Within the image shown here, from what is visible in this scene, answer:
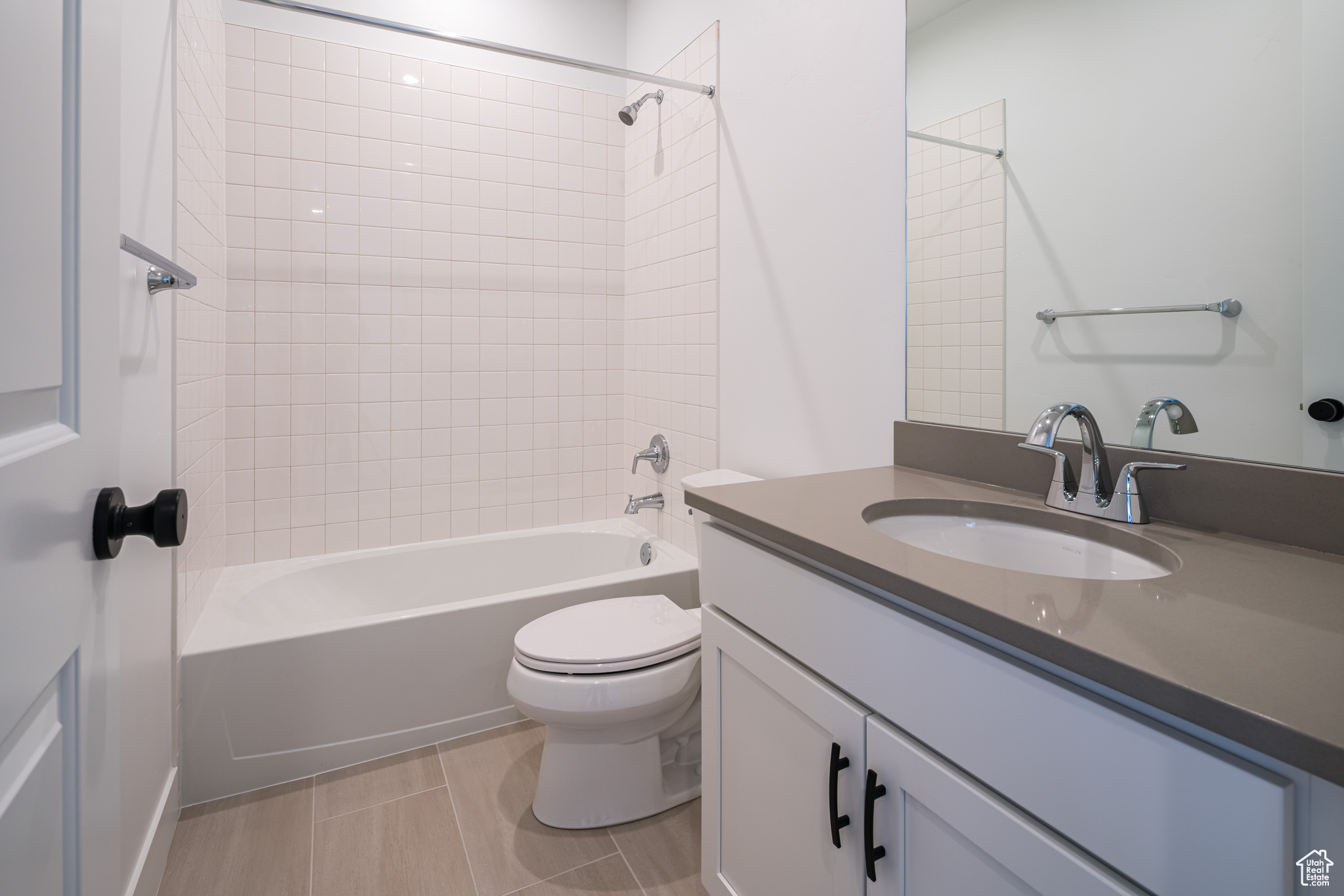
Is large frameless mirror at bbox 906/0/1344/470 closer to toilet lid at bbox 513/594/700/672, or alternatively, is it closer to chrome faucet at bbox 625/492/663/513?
toilet lid at bbox 513/594/700/672

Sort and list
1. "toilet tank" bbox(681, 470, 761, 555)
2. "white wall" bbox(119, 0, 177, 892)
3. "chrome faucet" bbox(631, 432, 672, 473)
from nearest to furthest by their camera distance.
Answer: "white wall" bbox(119, 0, 177, 892) → "toilet tank" bbox(681, 470, 761, 555) → "chrome faucet" bbox(631, 432, 672, 473)

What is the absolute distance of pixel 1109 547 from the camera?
964 millimetres

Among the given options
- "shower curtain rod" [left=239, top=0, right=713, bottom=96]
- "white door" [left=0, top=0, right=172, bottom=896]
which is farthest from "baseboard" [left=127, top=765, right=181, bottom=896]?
"shower curtain rod" [left=239, top=0, right=713, bottom=96]

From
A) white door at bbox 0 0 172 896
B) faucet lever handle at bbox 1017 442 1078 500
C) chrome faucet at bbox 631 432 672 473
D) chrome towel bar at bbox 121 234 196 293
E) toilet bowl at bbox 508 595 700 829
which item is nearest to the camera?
white door at bbox 0 0 172 896

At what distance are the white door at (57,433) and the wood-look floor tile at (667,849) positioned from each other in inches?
42.6

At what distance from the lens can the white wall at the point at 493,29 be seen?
2363 mm

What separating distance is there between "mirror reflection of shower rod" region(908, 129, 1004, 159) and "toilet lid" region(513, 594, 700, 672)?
1220 mm

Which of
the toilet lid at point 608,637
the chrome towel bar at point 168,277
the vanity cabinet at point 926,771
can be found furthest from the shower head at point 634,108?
the vanity cabinet at point 926,771

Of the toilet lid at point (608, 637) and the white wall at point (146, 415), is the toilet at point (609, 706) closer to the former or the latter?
the toilet lid at point (608, 637)

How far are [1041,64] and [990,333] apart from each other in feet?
1.55

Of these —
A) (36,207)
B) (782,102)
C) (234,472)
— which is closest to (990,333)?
(782,102)

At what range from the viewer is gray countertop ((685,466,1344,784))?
1.58 ft

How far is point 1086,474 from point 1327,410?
29 cm

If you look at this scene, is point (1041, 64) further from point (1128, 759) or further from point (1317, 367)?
point (1128, 759)
